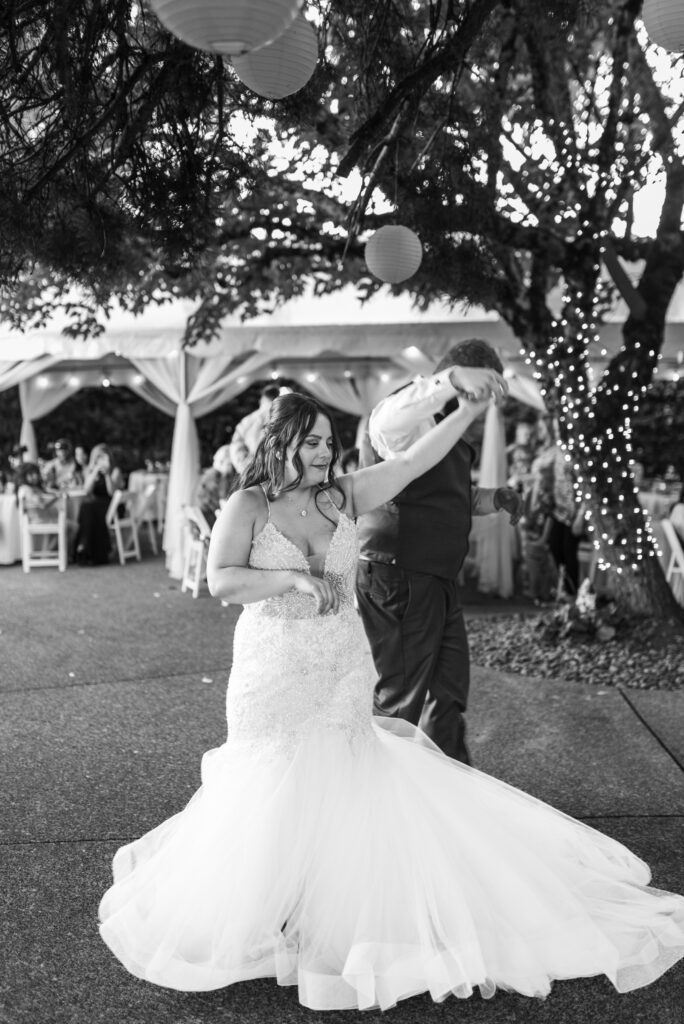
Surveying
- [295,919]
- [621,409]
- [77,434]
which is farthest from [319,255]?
[77,434]

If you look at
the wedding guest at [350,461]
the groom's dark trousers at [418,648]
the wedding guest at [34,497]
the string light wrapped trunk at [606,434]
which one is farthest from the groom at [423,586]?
the wedding guest at [34,497]

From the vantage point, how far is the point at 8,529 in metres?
12.0

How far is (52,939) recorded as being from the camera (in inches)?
118

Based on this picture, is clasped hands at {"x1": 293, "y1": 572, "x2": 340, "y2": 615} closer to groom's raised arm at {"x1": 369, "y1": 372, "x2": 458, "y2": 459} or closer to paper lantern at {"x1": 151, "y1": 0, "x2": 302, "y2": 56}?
groom's raised arm at {"x1": 369, "y1": 372, "x2": 458, "y2": 459}

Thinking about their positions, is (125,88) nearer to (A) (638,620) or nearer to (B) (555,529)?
(A) (638,620)

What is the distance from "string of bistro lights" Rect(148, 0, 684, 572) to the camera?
2.12m

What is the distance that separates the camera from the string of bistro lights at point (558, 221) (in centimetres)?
212

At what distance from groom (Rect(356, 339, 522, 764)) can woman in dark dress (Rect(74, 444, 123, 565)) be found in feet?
27.7

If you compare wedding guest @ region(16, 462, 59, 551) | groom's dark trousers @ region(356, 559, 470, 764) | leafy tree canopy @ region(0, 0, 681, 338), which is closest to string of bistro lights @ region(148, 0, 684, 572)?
leafy tree canopy @ region(0, 0, 681, 338)

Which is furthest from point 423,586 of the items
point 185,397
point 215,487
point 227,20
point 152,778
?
point 185,397

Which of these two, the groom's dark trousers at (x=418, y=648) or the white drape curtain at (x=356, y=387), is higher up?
the white drape curtain at (x=356, y=387)

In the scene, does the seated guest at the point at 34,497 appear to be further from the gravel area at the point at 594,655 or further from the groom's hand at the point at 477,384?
the groom's hand at the point at 477,384

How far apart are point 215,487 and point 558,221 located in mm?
4231

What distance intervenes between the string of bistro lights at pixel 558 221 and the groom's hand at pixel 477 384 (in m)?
1.04
